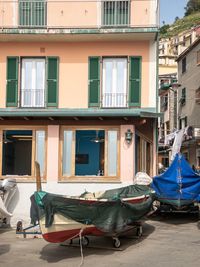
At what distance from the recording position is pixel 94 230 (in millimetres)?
11219

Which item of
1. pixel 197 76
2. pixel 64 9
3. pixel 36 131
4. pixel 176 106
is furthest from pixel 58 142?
pixel 176 106

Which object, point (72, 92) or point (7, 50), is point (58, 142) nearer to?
point (72, 92)

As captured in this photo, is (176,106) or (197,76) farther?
(176,106)

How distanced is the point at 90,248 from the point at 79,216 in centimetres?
143

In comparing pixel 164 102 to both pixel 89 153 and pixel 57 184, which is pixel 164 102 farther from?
pixel 57 184

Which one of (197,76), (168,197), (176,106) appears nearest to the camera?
(168,197)

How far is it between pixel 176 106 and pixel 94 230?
33608 mm

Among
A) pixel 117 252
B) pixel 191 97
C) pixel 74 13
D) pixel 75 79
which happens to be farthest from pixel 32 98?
pixel 191 97

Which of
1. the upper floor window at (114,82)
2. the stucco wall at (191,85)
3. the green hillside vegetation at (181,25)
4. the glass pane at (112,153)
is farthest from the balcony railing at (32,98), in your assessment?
the green hillside vegetation at (181,25)

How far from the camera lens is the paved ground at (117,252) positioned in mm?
10398

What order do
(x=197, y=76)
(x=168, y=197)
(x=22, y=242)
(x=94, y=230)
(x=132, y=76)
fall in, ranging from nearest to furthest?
(x=94, y=230), (x=22, y=242), (x=168, y=197), (x=132, y=76), (x=197, y=76)

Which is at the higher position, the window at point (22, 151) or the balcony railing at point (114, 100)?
the balcony railing at point (114, 100)

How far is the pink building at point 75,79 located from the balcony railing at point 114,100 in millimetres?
39

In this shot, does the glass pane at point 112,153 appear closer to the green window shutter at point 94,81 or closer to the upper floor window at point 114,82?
the upper floor window at point 114,82
